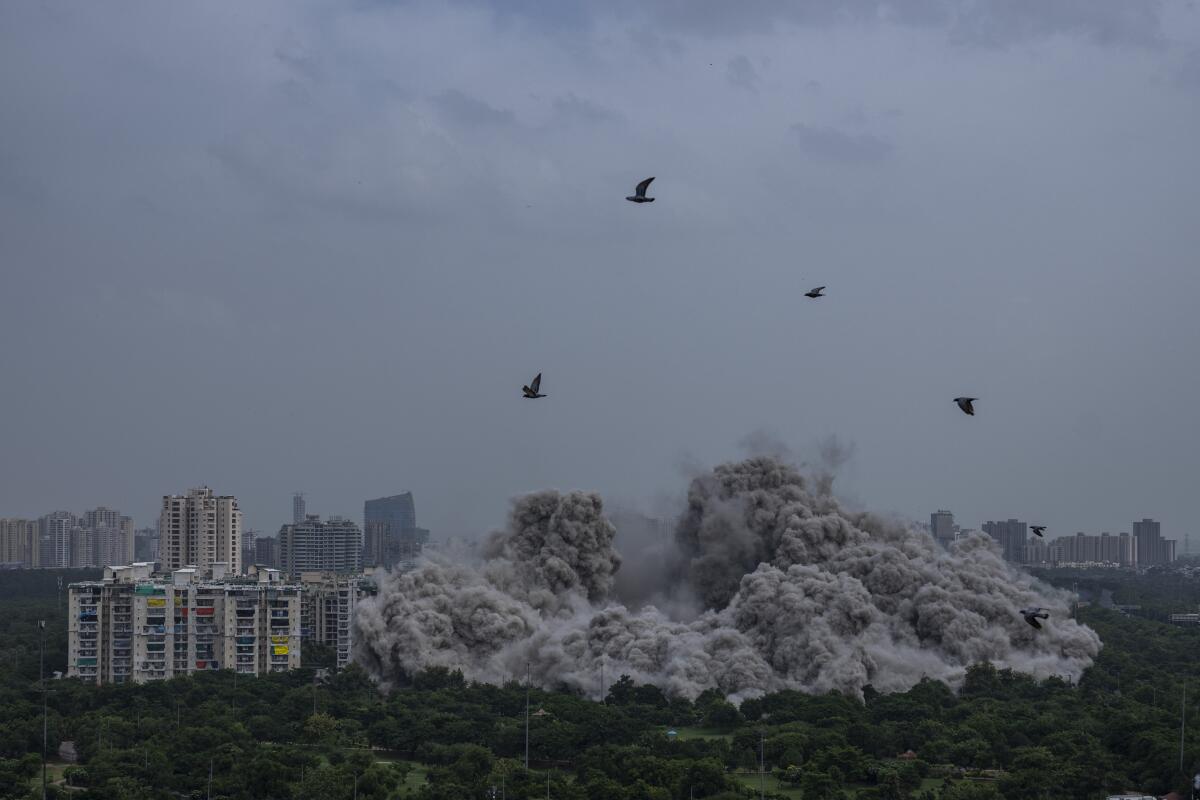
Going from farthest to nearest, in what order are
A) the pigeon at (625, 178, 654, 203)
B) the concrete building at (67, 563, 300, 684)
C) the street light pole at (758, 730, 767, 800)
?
the concrete building at (67, 563, 300, 684) → the street light pole at (758, 730, 767, 800) → the pigeon at (625, 178, 654, 203)

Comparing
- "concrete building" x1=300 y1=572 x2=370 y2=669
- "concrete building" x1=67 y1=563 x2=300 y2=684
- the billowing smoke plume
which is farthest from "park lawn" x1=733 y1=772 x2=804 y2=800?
"concrete building" x1=300 y1=572 x2=370 y2=669

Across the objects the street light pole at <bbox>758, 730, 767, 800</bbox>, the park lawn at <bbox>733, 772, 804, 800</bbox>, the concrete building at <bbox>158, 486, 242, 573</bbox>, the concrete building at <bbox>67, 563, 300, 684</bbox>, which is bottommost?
the park lawn at <bbox>733, 772, 804, 800</bbox>

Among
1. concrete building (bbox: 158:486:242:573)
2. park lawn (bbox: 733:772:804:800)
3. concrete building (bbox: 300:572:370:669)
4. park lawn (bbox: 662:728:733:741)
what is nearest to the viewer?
park lawn (bbox: 733:772:804:800)

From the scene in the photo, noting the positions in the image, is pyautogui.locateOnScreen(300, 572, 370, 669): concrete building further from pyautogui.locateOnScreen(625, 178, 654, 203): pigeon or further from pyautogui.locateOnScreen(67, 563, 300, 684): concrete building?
pyautogui.locateOnScreen(625, 178, 654, 203): pigeon

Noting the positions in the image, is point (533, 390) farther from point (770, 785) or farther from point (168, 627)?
point (168, 627)

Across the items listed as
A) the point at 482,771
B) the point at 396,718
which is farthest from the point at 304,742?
the point at 482,771

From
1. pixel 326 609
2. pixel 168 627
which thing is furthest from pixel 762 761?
pixel 326 609

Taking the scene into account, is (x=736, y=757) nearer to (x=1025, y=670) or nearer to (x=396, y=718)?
(x=396, y=718)
